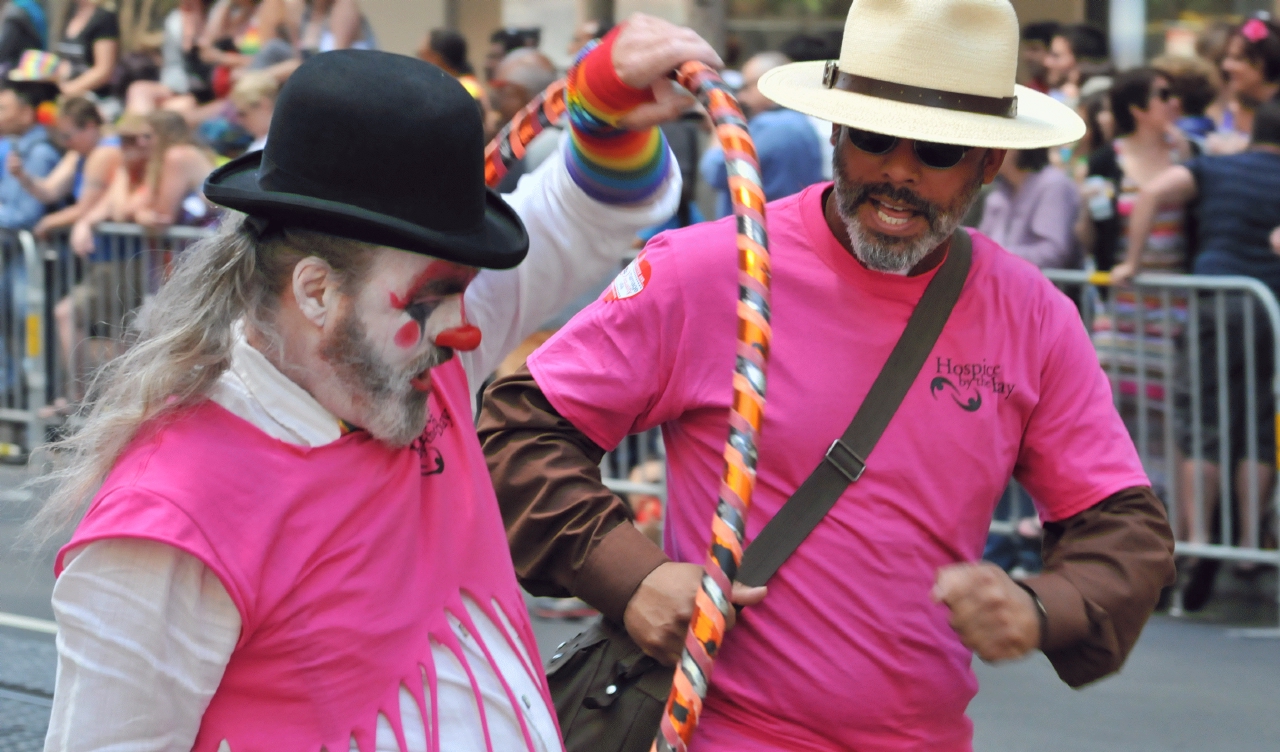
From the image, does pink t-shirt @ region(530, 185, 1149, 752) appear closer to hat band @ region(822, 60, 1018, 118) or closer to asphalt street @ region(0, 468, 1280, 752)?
hat band @ region(822, 60, 1018, 118)

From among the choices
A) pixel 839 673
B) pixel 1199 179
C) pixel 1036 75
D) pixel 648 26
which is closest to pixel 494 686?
pixel 839 673

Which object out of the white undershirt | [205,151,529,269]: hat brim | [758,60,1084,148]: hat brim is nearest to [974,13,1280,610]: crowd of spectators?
[758,60,1084,148]: hat brim

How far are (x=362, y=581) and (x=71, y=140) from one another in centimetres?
877

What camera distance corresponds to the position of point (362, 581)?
6.52 feet

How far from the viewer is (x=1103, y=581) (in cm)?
260

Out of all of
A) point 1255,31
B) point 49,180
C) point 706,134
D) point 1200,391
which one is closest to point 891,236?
Answer: point 1200,391

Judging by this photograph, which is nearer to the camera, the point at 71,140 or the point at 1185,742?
the point at 1185,742

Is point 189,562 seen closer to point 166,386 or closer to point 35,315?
point 166,386

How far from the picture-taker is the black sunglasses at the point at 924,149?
2656 mm

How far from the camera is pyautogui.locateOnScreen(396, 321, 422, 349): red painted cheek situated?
202cm

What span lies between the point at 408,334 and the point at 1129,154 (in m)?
5.64

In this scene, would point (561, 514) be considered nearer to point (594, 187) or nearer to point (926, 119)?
point (594, 187)

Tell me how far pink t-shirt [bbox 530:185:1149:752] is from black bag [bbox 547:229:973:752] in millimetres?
25

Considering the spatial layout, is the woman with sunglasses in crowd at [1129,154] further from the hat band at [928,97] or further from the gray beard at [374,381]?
the gray beard at [374,381]
